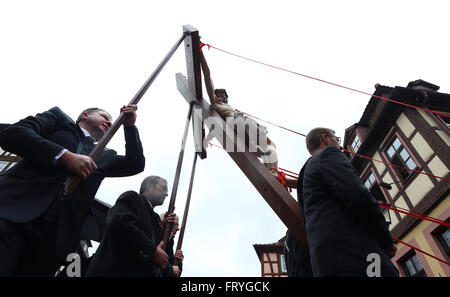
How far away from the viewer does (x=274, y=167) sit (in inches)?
113

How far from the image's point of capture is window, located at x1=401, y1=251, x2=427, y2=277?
7.06 m

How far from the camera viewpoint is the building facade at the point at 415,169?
6344 mm

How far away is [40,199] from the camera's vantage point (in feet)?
4.23

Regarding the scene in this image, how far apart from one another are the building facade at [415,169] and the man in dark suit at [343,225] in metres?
5.02

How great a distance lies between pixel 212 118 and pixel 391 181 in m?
7.70

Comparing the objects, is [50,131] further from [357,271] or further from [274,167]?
[274,167]

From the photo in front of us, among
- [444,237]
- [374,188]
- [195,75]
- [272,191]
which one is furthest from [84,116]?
[374,188]

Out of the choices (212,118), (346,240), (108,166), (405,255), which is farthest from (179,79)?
(405,255)

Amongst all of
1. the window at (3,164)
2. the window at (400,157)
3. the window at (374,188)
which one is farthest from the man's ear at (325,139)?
the window at (3,164)

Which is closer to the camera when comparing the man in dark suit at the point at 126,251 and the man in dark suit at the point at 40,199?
the man in dark suit at the point at 40,199

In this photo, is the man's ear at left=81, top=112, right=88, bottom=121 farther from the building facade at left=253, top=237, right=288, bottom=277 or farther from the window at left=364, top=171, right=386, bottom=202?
the building facade at left=253, top=237, right=288, bottom=277

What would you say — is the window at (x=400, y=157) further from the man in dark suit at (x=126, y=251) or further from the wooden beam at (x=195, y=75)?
the man in dark suit at (x=126, y=251)

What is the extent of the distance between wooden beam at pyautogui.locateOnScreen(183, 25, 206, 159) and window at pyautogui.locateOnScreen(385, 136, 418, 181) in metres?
7.01

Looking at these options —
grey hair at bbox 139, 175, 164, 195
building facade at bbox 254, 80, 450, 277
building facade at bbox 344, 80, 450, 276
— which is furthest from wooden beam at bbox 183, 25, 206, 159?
building facade at bbox 344, 80, 450, 276
